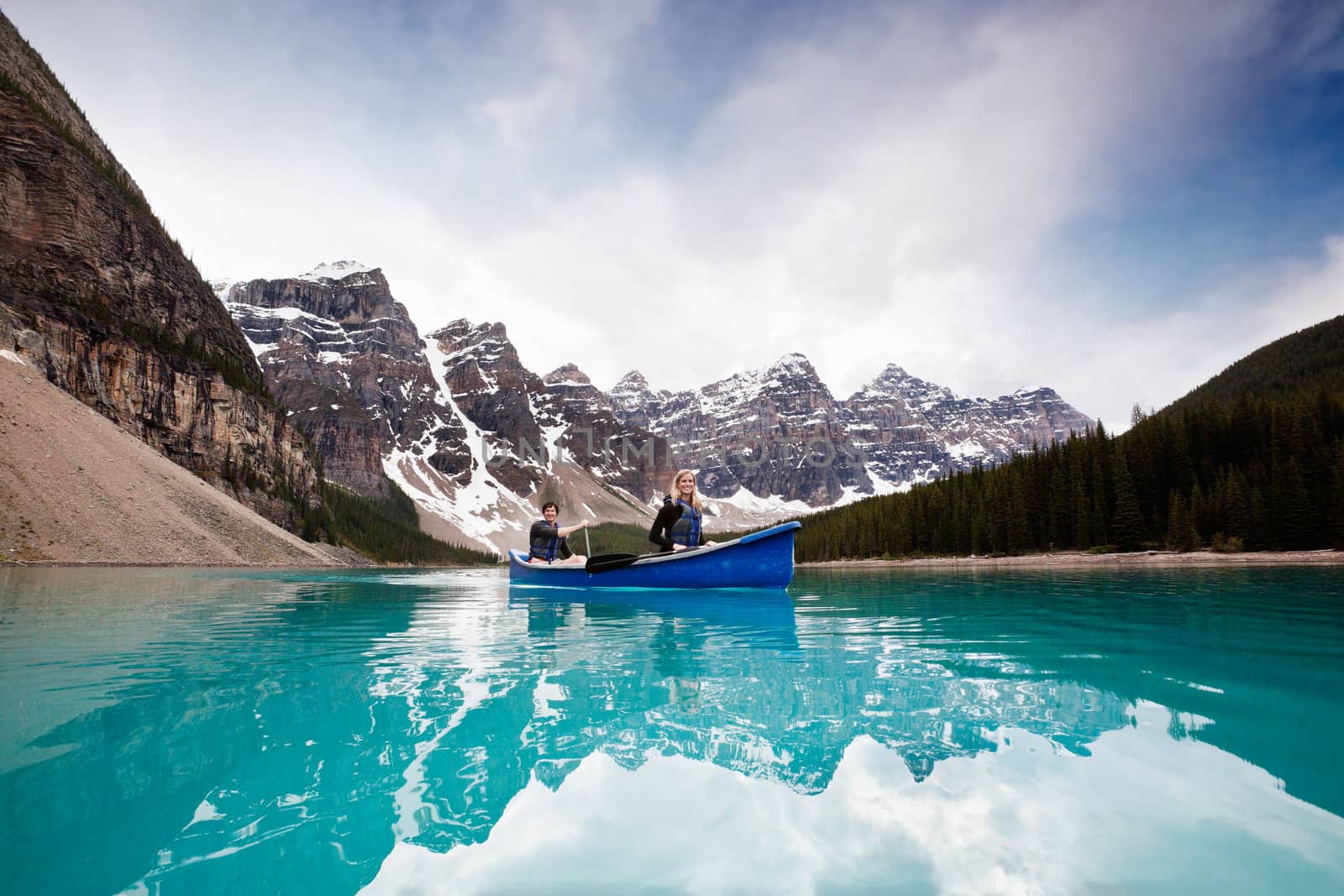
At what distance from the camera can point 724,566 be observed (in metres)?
17.4

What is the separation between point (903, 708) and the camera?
5359mm

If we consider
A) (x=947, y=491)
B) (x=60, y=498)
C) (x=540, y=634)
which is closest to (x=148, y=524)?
(x=60, y=498)

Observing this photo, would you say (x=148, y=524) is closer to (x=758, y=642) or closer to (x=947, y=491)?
(x=758, y=642)

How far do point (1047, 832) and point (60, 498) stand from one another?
196 ft

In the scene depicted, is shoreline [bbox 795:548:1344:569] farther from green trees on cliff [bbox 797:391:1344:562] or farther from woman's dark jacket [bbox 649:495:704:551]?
woman's dark jacket [bbox 649:495:704:551]

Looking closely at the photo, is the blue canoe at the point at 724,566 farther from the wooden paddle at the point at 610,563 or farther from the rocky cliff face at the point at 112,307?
the rocky cliff face at the point at 112,307

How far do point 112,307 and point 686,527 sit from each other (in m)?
94.2

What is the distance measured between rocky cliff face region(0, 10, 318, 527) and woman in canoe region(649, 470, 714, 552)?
7324 cm

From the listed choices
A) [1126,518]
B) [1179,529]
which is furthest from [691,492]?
[1126,518]

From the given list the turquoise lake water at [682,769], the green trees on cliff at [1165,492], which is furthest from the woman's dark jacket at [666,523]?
the green trees on cliff at [1165,492]

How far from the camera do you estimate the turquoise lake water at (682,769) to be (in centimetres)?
277

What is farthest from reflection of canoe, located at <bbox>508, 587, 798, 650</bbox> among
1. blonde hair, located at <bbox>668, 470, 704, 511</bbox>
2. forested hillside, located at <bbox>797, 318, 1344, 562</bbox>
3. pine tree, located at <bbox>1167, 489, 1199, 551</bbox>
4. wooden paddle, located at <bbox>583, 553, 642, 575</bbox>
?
forested hillside, located at <bbox>797, 318, 1344, 562</bbox>

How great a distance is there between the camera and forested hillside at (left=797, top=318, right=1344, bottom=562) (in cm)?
5078

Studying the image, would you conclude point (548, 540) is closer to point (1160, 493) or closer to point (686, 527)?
point (686, 527)
